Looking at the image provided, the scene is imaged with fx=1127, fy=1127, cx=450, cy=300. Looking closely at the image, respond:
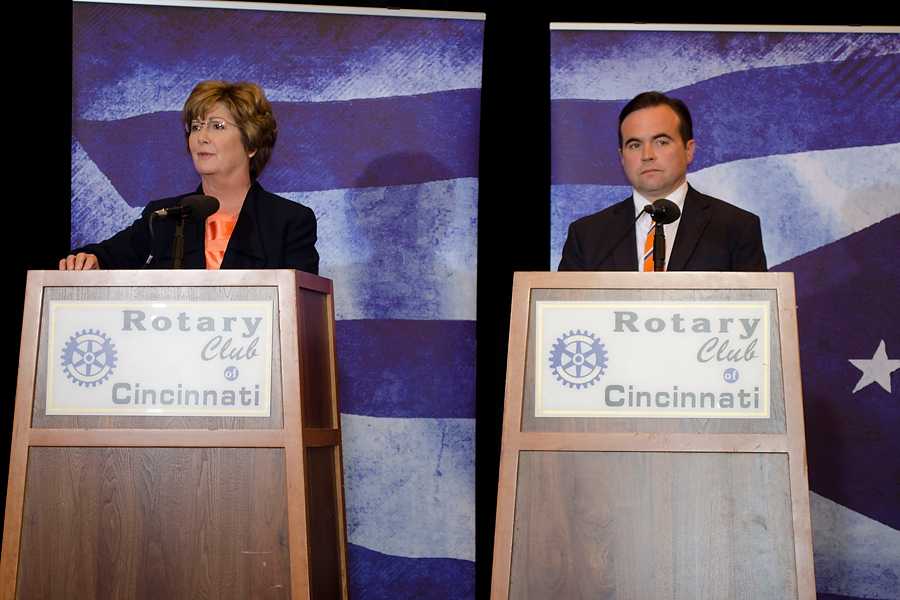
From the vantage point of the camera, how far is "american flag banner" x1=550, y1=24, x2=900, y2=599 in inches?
171

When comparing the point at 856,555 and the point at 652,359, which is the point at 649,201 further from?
the point at 652,359

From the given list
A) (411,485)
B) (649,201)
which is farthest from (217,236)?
(649,201)

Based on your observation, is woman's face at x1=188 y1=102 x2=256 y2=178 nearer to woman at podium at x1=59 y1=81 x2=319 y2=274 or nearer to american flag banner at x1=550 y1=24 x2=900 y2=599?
woman at podium at x1=59 y1=81 x2=319 y2=274

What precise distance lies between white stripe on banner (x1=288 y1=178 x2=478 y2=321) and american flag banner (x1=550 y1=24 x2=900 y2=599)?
380 mm

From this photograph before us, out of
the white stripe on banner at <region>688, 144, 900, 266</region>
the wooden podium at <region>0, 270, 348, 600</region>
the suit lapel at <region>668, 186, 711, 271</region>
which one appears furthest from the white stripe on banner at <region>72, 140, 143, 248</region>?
the white stripe on banner at <region>688, 144, 900, 266</region>

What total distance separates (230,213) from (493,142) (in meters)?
1.07

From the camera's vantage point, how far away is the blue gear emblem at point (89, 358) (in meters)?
2.88

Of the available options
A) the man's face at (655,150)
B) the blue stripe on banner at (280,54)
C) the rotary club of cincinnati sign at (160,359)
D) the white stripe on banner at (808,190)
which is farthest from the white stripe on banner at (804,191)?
the rotary club of cincinnati sign at (160,359)

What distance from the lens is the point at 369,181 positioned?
180 inches

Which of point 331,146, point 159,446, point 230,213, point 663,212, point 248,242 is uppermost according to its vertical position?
point 331,146

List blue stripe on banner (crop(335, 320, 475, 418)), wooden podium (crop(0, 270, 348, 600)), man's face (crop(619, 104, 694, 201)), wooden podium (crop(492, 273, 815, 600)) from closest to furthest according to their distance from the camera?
wooden podium (crop(492, 273, 815, 600)), wooden podium (crop(0, 270, 348, 600)), man's face (crop(619, 104, 694, 201)), blue stripe on banner (crop(335, 320, 475, 418))

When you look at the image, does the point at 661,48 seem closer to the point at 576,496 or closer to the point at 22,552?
the point at 576,496

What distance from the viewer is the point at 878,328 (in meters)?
4.41

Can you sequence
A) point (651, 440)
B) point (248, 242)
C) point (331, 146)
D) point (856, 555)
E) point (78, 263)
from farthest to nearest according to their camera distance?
point (331, 146) < point (856, 555) < point (248, 242) < point (78, 263) < point (651, 440)
